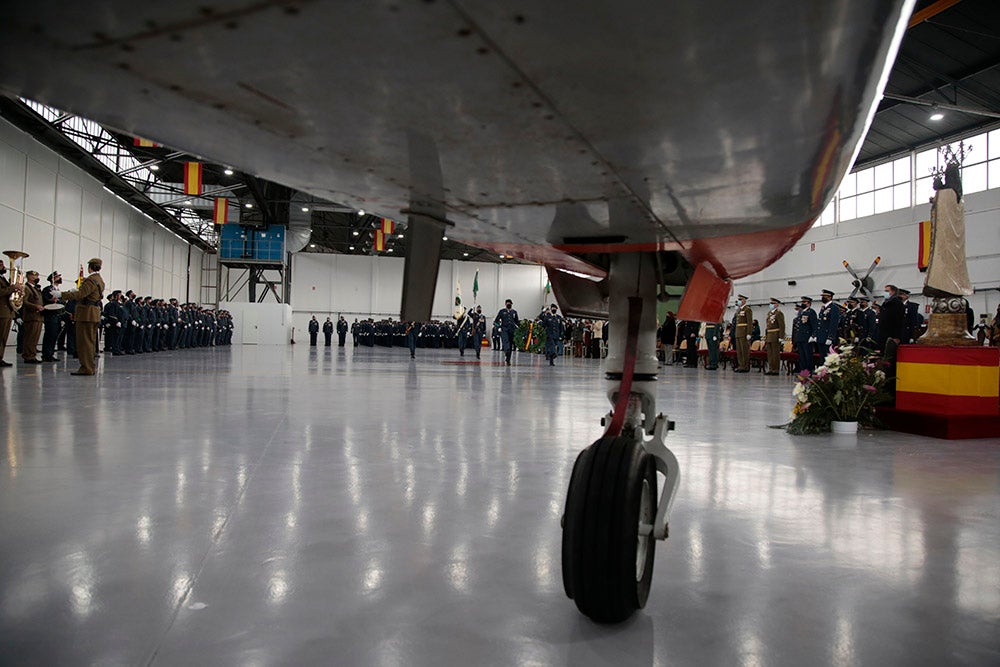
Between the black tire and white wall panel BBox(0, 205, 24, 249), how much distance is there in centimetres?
2050

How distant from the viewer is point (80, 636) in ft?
5.57

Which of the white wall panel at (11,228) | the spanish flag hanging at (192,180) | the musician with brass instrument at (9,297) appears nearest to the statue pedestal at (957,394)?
the musician with brass instrument at (9,297)

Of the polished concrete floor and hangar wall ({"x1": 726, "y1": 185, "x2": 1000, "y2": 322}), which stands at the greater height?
hangar wall ({"x1": 726, "y1": 185, "x2": 1000, "y2": 322})

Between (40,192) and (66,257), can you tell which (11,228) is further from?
(66,257)

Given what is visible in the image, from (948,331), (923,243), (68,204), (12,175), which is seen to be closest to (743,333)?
(923,243)

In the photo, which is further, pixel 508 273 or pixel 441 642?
pixel 508 273

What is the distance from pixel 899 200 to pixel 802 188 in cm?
2607

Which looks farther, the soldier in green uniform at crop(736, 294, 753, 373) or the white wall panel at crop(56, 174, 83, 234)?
the white wall panel at crop(56, 174, 83, 234)

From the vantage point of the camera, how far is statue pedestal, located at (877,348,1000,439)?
19.3 ft

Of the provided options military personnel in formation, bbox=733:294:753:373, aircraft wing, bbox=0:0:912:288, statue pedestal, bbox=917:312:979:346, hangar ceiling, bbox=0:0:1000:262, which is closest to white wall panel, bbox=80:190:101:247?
hangar ceiling, bbox=0:0:1000:262

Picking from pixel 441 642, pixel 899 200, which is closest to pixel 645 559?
pixel 441 642

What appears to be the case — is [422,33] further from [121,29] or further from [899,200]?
[899,200]

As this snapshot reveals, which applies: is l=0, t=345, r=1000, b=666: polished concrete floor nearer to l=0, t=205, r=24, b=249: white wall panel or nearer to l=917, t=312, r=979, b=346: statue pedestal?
l=917, t=312, r=979, b=346: statue pedestal

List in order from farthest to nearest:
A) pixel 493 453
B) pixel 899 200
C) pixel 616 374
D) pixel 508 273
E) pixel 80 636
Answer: pixel 508 273 → pixel 899 200 → pixel 493 453 → pixel 616 374 → pixel 80 636
